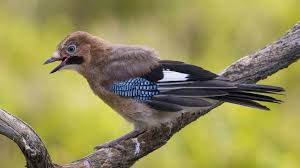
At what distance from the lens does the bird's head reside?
417 cm

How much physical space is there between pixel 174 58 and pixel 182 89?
2469 mm

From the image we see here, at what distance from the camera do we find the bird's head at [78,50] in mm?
4172

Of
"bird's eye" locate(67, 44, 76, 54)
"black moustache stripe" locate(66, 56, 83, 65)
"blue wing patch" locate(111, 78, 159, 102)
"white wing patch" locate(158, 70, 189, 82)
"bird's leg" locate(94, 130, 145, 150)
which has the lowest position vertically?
"bird's leg" locate(94, 130, 145, 150)

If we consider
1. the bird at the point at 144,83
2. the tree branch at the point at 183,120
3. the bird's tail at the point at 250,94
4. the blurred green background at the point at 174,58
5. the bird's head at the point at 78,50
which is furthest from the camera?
the blurred green background at the point at 174,58

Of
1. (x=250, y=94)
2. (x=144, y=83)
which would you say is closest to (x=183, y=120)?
(x=144, y=83)

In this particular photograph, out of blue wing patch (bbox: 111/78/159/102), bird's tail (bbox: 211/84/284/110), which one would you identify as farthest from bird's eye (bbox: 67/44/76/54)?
bird's tail (bbox: 211/84/284/110)

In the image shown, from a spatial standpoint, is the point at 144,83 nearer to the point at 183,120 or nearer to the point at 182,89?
the point at 182,89

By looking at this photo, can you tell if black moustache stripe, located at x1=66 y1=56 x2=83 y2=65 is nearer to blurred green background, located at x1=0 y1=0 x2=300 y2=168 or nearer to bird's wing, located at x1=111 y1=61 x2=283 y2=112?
bird's wing, located at x1=111 y1=61 x2=283 y2=112

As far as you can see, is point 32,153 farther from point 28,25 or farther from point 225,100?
point 28,25

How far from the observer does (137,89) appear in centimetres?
409

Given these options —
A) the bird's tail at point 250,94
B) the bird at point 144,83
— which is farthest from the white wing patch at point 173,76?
the bird's tail at point 250,94

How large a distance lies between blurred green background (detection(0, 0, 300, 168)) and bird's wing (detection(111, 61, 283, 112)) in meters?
1.40

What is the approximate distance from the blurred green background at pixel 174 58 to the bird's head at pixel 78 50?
1.26 m

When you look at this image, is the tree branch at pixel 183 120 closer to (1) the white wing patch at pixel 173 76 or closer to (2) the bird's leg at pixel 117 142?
(2) the bird's leg at pixel 117 142
